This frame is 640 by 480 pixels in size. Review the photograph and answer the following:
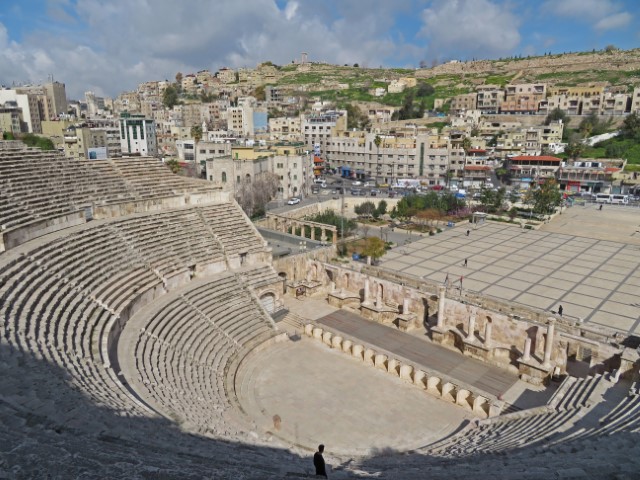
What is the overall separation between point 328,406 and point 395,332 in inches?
356

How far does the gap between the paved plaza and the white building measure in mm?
67291

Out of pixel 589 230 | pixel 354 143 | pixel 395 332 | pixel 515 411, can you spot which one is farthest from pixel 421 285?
pixel 354 143

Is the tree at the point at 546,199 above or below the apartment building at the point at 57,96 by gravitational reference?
below

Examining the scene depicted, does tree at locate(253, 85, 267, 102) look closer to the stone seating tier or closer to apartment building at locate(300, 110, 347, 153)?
apartment building at locate(300, 110, 347, 153)

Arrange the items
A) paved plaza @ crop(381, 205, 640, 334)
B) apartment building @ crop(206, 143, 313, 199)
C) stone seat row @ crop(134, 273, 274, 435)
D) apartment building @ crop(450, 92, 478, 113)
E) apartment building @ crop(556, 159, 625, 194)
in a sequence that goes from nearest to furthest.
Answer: stone seat row @ crop(134, 273, 274, 435), paved plaza @ crop(381, 205, 640, 334), apartment building @ crop(206, 143, 313, 199), apartment building @ crop(556, 159, 625, 194), apartment building @ crop(450, 92, 478, 113)

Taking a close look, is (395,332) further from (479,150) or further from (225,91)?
(225,91)

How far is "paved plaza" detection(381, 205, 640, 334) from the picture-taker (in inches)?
1283

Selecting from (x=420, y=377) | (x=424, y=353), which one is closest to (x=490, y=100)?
(x=424, y=353)

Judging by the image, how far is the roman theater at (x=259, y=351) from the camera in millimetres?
11852

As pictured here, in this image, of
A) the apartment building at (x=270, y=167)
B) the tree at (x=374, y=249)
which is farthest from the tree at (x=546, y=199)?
the apartment building at (x=270, y=167)

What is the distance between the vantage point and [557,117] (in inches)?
4237

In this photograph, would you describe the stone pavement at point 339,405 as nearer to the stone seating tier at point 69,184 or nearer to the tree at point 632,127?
the stone seating tier at point 69,184

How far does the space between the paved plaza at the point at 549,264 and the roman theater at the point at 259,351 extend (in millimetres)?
298

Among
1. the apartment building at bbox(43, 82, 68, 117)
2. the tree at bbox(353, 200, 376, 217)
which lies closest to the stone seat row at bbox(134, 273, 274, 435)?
the tree at bbox(353, 200, 376, 217)
